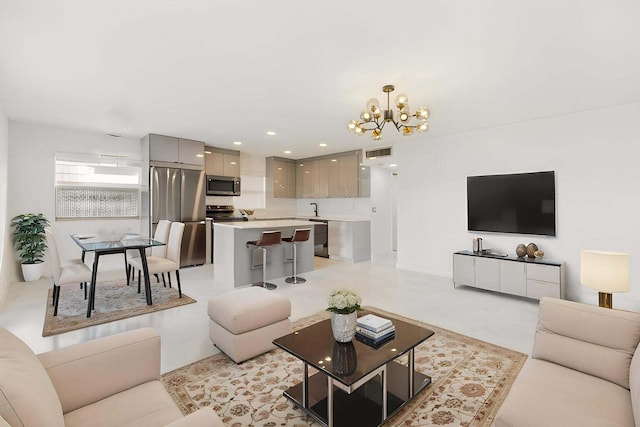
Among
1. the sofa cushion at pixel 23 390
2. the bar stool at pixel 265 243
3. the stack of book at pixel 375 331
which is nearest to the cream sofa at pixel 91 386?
the sofa cushion at pixel 23 390

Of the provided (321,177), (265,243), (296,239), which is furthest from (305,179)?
(265,243)

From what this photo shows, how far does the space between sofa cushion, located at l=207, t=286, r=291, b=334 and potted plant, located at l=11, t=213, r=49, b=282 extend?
4.17m

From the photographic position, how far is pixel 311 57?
269cm

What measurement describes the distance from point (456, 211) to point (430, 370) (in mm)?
3523

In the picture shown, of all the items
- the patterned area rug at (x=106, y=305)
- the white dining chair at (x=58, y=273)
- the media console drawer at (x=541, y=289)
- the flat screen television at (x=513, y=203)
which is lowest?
the patterned area rug at (x=106, y=305)

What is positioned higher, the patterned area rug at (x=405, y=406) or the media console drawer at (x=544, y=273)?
the media console drawer at (x=544, y=273)

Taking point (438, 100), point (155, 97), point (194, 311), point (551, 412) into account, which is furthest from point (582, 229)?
point (155, 97)

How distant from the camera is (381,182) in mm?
7656

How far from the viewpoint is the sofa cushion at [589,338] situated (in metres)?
1.59

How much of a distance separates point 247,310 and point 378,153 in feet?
16.4

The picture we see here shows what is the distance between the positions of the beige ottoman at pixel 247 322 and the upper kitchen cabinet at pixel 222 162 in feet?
15.1

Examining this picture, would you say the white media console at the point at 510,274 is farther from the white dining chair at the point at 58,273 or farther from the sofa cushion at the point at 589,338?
the white dining chair at the point at 58,273

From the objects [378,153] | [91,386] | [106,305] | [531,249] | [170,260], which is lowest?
[106,305]

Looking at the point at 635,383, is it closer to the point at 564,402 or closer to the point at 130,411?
the point at 564,402
